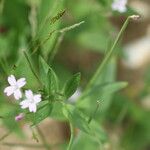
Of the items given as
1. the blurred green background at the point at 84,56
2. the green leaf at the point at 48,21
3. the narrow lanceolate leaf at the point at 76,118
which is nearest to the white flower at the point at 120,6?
the blurred green background at the point at 84,56

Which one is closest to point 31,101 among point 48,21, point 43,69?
point 43,69

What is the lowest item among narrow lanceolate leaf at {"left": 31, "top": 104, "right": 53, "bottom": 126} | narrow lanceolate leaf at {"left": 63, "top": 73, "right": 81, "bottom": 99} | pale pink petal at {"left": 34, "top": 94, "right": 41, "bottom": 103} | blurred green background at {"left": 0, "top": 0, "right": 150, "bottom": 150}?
blurred green background at {"left": 0, "top": 0, "right": 150, "bottom": 150}

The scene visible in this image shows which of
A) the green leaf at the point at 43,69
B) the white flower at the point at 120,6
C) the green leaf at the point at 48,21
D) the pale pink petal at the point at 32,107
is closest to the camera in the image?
the pale pink petal at the point at 32,107

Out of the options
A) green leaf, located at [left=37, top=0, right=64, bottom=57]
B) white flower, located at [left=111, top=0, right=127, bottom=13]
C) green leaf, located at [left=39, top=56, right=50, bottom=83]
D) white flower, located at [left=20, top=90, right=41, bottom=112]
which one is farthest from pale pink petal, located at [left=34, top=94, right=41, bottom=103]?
white flower, located at [left=111, top=0, right=127, bottom=13]

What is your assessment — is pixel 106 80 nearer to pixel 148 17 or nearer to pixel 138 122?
Answer: pixel 138 122

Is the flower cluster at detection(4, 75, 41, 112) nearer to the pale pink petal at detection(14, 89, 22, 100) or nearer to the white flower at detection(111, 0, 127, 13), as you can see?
the pale pink petal at detection(14, 89, 22, 100)

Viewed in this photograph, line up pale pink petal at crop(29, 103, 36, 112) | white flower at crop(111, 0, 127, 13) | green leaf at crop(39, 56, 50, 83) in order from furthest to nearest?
white flower at crop(111, 0, 127, 13), green leaf at crop(39, 56, 50, 83), pale pink petal at crop(29, 103, 36, 112)

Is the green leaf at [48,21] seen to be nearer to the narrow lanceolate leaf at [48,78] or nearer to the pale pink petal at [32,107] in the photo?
the narrow lanceolate leaf at [48,78]
